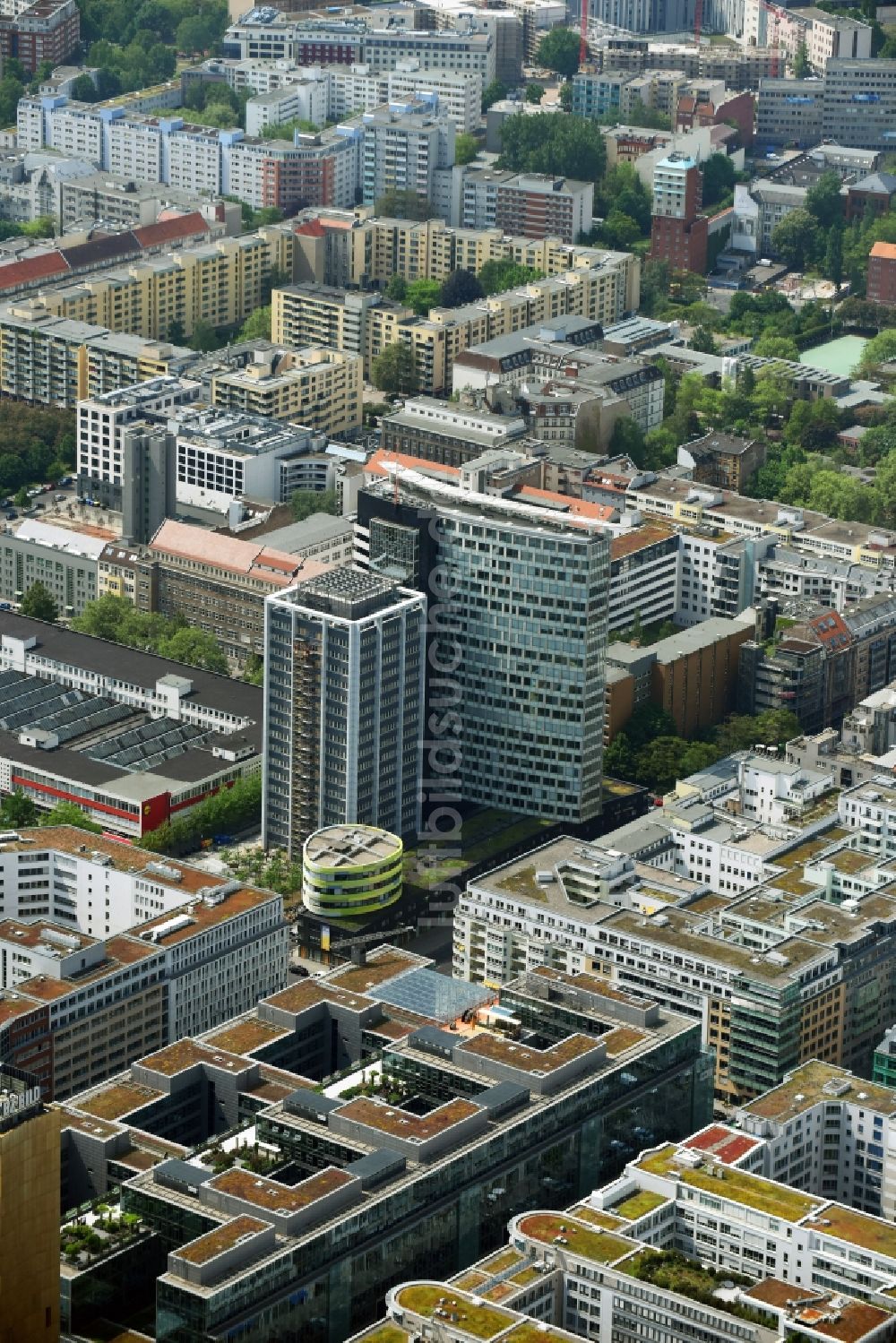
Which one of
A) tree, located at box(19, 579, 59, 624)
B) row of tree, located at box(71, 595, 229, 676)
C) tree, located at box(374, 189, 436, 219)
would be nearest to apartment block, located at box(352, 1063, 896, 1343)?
row of tree, located at box(71, 595, 229, 676)

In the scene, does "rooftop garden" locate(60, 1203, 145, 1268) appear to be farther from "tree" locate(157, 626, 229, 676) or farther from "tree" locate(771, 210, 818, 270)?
"tree" locate(771, 210, 818, 270)

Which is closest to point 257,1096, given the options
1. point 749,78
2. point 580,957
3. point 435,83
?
point 580,957

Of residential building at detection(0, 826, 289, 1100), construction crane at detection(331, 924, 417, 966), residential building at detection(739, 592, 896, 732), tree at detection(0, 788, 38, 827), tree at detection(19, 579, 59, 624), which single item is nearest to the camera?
residential building at detection(0, 826, 289, 1100)

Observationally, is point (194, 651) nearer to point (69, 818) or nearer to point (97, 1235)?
point (69, 818)

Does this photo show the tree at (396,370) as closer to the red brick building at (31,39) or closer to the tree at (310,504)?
the tree at (310,504)

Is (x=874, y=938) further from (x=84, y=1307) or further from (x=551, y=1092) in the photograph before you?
(x=84, y=1307)

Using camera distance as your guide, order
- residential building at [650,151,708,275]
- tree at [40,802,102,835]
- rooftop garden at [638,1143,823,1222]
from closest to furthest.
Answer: rooftop garden at [638,1143,823,1222], tree at [40,802,102,835], residential building at [650,151,708,275]
